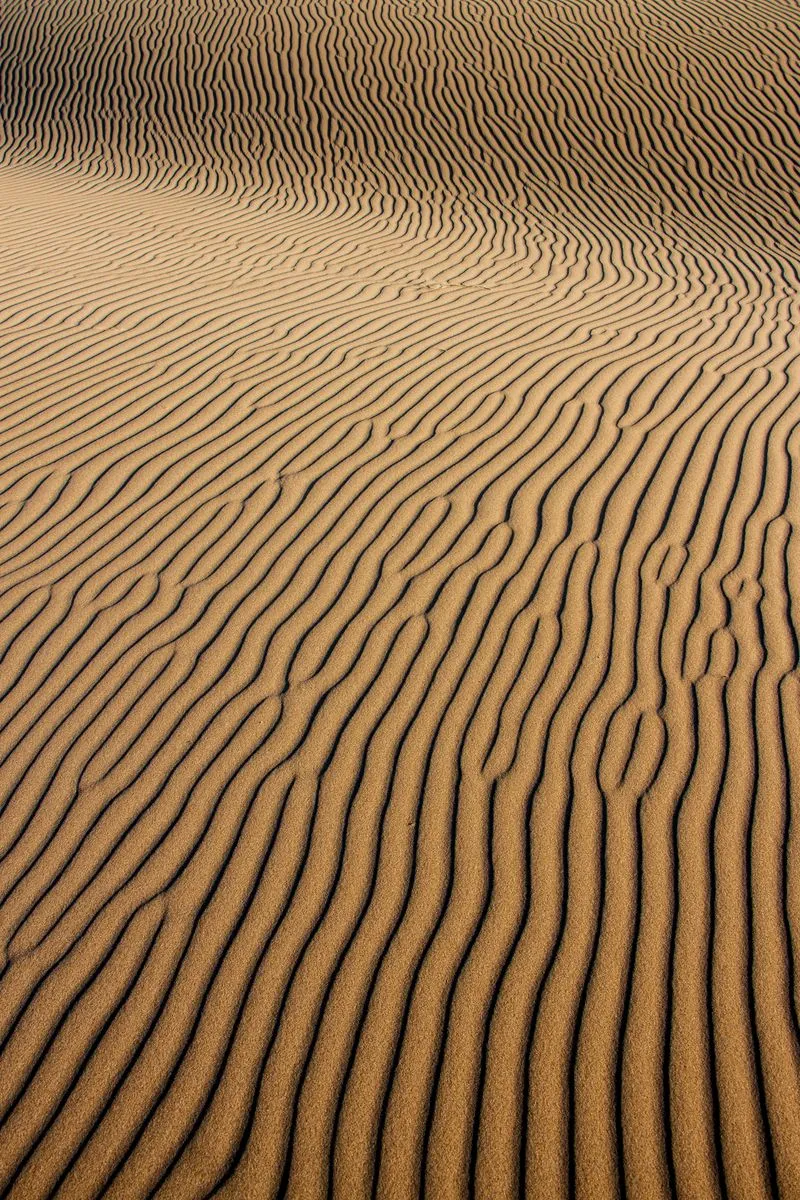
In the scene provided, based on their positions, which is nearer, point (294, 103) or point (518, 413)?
point (518, 413)

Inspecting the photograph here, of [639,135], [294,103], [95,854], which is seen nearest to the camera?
[95,854]

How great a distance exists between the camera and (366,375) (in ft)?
19.3

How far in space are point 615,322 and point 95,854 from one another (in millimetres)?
5557

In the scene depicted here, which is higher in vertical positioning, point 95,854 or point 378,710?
point 378,710

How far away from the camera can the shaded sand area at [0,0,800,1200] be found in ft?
7.85

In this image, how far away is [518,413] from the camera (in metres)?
5.37

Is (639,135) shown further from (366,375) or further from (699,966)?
(699,966)

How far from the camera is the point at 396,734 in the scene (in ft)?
11.2

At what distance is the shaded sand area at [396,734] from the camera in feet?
7.85

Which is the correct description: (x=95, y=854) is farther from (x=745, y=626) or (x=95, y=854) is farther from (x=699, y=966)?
(x=745, y=626)

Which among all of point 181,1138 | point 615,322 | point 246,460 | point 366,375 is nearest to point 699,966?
point 181,1138

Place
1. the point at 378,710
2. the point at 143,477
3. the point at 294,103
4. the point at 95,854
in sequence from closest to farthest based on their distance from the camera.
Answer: the point at 95,854
the point at 378,710
the point at 143,477
the point at 294,103

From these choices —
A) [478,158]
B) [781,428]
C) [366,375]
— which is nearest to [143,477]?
[366,375]

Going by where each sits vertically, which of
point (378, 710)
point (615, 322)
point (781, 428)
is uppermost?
point (615, 322)
